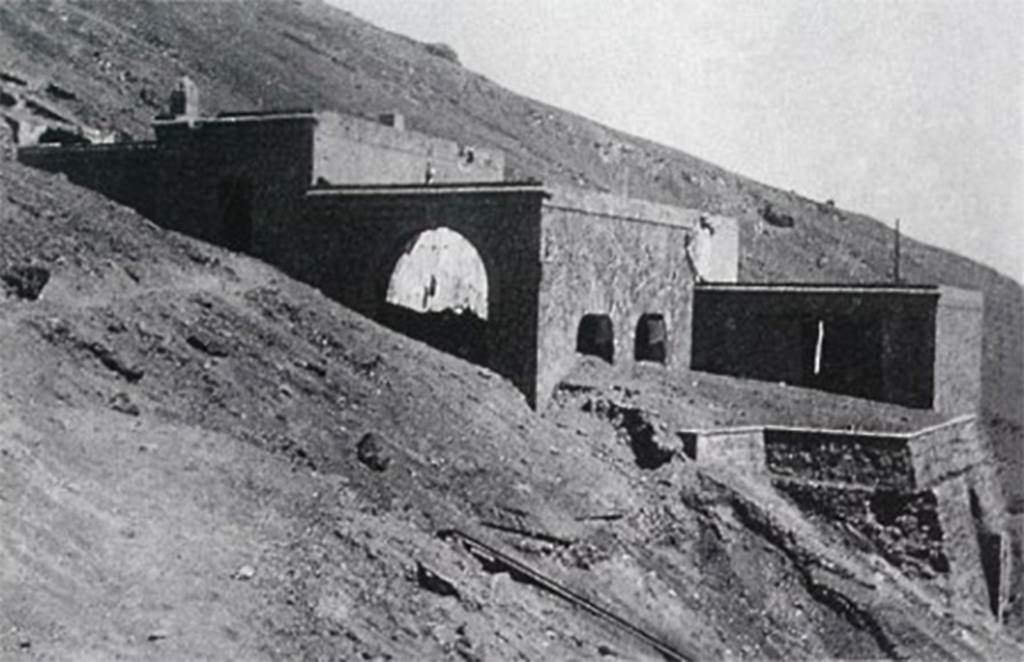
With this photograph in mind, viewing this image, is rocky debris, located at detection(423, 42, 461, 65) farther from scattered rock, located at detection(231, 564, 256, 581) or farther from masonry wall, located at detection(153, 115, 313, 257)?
scattered rock, located at detection(231, 564, 256, 581)

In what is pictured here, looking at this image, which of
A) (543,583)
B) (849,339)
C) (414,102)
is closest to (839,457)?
(849,339)

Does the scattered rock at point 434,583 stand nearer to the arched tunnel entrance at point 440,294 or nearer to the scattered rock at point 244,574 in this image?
the scattered rock at point 244,574

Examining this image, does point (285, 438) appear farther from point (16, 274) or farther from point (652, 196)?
point (652, 196)

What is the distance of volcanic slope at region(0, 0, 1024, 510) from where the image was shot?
42.5 m

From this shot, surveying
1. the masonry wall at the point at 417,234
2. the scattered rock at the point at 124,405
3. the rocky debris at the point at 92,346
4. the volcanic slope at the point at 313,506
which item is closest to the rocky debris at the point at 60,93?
the masonry wall at the point at 417,234

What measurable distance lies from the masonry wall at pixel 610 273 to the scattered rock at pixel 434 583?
7.46 meters

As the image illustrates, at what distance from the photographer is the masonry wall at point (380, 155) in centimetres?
2480

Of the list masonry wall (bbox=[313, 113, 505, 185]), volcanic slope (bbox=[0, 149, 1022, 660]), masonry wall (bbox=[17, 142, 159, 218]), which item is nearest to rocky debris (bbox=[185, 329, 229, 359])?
volcanic slope (bbox=[0, 149, 1022, 660])

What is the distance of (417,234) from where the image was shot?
24.0m

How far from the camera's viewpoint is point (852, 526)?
2228 centimetres

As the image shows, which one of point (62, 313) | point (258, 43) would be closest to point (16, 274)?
point (62, 313)

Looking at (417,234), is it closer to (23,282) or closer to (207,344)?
(207,344)

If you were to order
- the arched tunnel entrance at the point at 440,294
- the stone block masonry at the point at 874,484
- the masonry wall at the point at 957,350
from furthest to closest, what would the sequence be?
1. the masonry wall at the point at 957,350
2. the arched tunnel entrance at the point at 440,294
3. the stone block masonry at the point at 874,484

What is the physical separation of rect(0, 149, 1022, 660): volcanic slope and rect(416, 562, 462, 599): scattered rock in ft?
0.12
